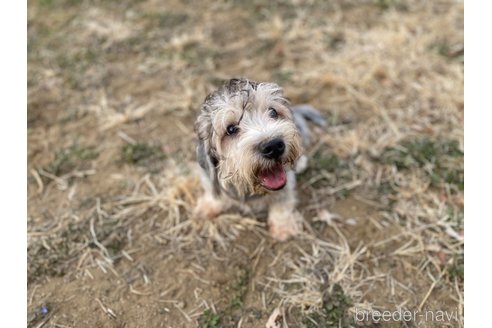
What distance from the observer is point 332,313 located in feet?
13.3

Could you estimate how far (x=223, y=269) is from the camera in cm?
452

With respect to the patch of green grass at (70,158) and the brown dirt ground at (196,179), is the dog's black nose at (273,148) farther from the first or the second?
the patch of green grass at (70,158)

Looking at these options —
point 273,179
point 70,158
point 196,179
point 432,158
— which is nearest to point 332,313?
point 273,179

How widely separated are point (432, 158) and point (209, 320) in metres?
3.46

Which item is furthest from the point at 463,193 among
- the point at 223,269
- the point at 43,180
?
the point at 43,180

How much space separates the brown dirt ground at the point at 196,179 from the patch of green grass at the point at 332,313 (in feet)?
0.05

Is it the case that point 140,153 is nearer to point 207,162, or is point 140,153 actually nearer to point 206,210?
point 206,210

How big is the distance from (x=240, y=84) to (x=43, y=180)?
10.5ft

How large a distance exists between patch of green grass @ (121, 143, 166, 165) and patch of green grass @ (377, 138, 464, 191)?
9.86ft

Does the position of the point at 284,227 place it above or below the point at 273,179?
below

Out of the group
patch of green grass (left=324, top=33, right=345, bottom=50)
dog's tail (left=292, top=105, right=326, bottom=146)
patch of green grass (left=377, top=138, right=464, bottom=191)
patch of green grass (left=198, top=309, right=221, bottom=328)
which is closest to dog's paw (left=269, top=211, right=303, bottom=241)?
patch of green grass (left=198, top=309, right=221, bottom=328)

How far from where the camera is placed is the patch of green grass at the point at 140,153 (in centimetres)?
576

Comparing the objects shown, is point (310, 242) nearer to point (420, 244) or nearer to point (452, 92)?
point (420, 244)

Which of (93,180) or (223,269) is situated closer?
(223,269)
